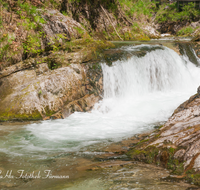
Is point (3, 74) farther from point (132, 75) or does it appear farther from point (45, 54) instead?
point (132, 75)

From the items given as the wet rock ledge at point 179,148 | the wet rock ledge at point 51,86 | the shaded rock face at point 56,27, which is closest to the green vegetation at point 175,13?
the shaded rock face at point 56,27

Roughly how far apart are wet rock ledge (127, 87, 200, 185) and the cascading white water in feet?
5.56

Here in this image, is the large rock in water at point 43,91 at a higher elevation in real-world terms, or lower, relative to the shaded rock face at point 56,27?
lower

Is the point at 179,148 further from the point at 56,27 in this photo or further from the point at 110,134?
the point at 56,27

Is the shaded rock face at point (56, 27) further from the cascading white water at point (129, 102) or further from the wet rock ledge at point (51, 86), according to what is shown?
the cascading white water at point (129, 102)

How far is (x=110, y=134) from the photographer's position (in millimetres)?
5465

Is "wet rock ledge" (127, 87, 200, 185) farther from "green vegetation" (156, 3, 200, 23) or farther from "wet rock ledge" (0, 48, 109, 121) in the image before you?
"green vegetation" (156, 3, 200, 23)

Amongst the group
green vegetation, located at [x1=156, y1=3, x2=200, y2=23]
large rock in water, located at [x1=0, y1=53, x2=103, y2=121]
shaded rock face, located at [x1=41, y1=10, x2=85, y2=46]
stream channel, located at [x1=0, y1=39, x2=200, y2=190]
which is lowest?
stream channel, located at [x1=0, y1=39, x2=200, y2=190]

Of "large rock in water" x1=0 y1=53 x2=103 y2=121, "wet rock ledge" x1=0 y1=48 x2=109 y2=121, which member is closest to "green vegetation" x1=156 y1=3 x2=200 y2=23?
"wet rock ledge" x1=0 y1=48 x2=109 y2=121

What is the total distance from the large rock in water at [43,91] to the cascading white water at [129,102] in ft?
1.54

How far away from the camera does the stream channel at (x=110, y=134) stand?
9.61ft

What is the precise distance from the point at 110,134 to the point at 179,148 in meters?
2.59

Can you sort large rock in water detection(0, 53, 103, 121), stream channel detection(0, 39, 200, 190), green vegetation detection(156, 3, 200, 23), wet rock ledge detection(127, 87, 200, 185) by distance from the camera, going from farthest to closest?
green vegetation detection(156, 3, 200, 23) < large rock in water detection(0, 53, 103, 121) < stream channel detection(0, 39, 200, 190) < wet rock ledge detection(127, 87, 200, 185)

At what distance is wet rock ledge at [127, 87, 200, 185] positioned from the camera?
274 centimetres
